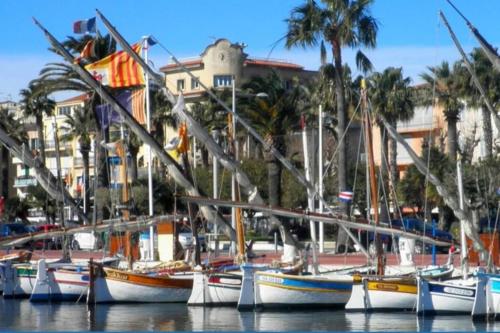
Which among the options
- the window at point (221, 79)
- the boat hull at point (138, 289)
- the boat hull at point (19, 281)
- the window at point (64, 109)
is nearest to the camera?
the boat hull at point (138, 289)

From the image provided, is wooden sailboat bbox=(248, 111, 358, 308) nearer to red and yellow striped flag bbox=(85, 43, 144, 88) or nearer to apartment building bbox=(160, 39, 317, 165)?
red and yellow striped flag bbox=(85, 43, 144, 88)

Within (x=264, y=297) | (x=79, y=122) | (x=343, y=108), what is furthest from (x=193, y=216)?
(x=79, y=122)

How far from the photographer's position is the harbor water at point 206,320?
3141 cm

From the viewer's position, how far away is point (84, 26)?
42031mm

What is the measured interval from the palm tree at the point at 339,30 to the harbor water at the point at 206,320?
2049 centimetres

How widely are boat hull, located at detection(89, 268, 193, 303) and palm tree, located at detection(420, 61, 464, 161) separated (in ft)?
115

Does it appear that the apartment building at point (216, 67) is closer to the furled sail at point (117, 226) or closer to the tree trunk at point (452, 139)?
the tree trunk at point (452, 139)

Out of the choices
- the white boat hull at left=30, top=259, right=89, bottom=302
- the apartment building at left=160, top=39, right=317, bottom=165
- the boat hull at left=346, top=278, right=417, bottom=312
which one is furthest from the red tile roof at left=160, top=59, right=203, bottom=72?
the boat hull at left=346, top=278, right=417, bottom=312

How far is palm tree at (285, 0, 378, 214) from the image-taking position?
56.1 m

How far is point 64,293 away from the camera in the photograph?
40500 mm

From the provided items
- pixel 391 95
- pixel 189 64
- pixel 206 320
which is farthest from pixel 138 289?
pixel 189 64

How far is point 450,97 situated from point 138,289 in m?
38.2

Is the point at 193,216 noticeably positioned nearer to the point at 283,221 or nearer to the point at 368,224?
the point at 283,221

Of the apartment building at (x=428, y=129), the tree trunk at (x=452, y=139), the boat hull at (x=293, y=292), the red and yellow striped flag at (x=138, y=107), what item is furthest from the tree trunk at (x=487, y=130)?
the boat hull at (x=293, y=292)
